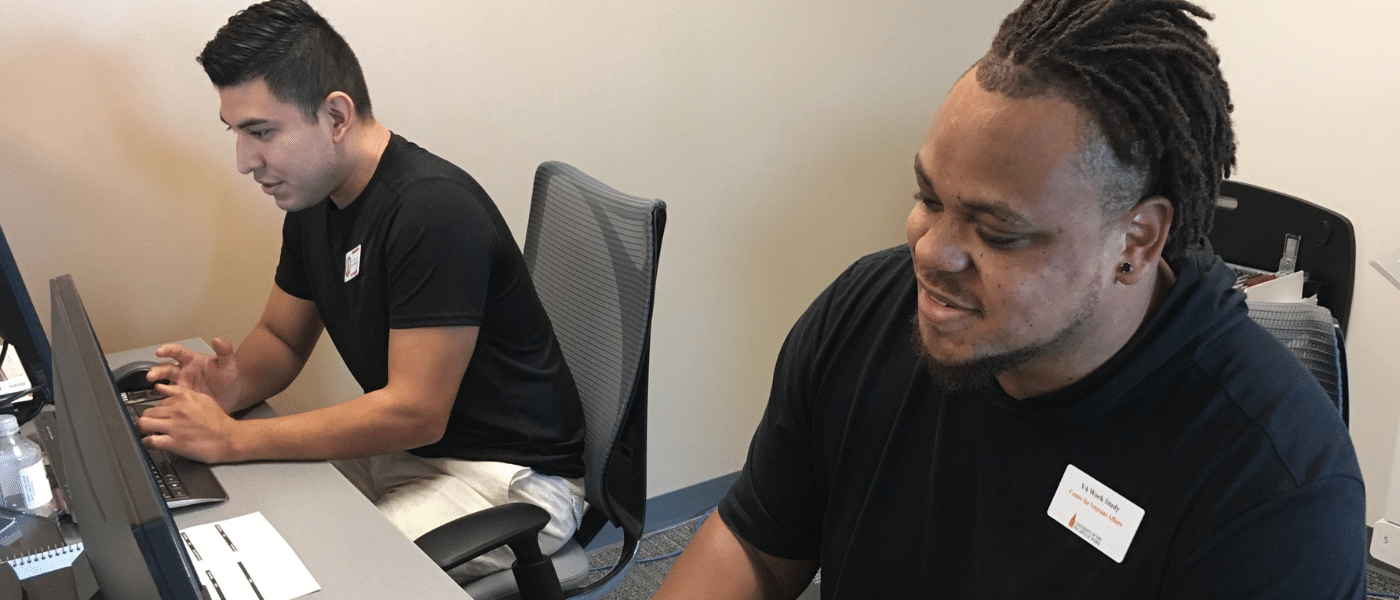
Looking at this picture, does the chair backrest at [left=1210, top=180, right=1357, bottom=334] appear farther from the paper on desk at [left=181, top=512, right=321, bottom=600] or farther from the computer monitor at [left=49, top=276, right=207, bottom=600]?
the computer monitor at [left=49, top=276, right=207, bottom=600]

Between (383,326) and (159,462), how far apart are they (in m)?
0.38

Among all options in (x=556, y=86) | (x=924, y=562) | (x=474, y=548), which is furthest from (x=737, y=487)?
(x=556, y=86)

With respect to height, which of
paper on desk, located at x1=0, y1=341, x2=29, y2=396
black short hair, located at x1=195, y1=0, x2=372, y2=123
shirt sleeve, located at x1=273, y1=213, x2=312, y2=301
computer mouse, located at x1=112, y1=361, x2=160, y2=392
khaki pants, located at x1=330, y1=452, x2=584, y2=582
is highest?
black short hair, located at x1=195, y1=0, x2=372, y2=123

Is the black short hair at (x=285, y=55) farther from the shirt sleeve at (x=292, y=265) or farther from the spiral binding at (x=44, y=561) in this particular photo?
the spiral binding at (x=44, y=561)

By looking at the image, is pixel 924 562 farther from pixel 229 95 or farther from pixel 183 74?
pixel 183 74

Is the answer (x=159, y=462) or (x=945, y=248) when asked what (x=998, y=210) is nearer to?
(x=945, y=248)

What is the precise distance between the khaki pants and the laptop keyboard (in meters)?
0.30

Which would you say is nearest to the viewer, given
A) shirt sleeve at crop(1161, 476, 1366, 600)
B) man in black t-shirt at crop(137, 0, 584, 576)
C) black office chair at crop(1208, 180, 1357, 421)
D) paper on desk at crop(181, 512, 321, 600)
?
shirt sleeve at crop(1161, 476, 1366, 600)

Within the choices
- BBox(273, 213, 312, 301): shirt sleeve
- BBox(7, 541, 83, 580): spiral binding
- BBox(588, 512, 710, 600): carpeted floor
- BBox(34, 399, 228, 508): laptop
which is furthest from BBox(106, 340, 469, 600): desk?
BBox(588, 512, 710, 600): carpeted floor

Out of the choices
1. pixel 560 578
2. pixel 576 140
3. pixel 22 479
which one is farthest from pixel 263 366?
pixel 576 140

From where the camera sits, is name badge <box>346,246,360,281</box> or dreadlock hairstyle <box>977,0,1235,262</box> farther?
name badge <box>346,246,360,281</box>

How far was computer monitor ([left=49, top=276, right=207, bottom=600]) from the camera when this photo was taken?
0.57 meters

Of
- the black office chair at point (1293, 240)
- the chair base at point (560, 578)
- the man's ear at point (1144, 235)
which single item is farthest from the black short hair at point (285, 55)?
the black office chair at point (1293, 240)

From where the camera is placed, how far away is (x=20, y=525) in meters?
1.24
